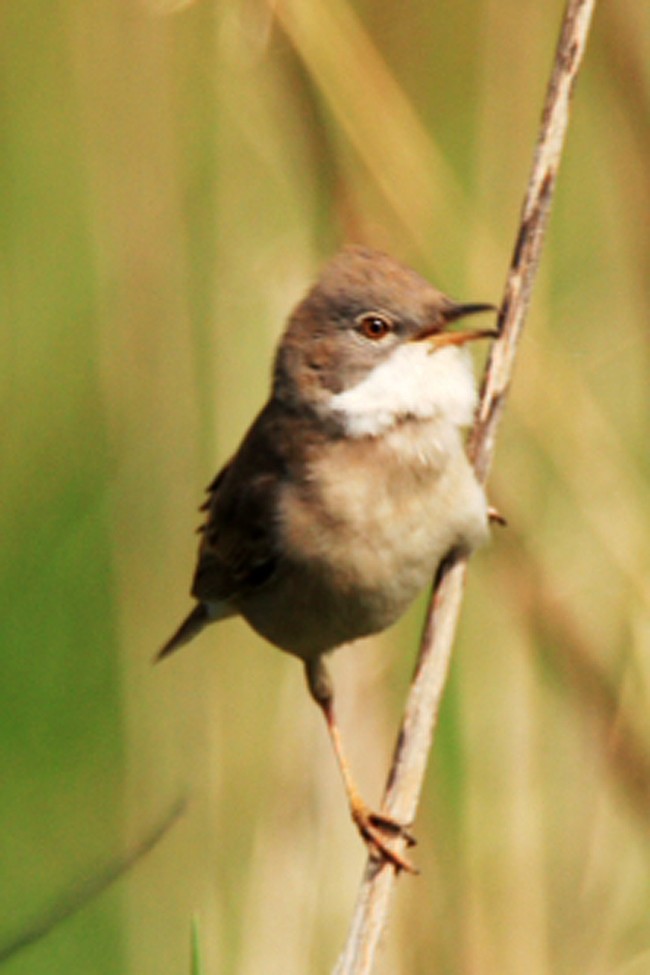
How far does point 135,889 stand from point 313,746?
1.57 feet

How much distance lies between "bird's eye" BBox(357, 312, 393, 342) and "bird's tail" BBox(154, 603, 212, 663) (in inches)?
32.8

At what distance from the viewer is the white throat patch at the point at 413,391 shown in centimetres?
306

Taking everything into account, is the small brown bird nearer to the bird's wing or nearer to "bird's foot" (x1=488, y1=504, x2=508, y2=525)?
the bird's wing

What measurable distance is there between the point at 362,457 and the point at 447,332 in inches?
11.7

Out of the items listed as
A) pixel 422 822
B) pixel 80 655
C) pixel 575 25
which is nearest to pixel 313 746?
pixel 422 822

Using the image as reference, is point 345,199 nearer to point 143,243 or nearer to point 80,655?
point 143,243

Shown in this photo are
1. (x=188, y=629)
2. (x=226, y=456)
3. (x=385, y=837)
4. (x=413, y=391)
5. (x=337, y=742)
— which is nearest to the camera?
(x=385, y=837)

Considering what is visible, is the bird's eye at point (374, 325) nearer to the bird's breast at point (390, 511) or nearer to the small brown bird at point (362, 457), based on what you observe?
the small brown bird at point (362, 457)

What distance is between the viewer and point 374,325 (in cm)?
315

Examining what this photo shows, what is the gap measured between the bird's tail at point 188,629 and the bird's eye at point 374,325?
834 millimetres

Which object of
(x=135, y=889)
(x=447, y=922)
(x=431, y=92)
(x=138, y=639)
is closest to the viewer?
(x=447, y=922)

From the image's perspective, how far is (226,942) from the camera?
3.15 metres

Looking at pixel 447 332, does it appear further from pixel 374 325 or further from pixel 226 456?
pixel 226 456

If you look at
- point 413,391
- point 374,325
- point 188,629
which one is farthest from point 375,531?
point 188,629
